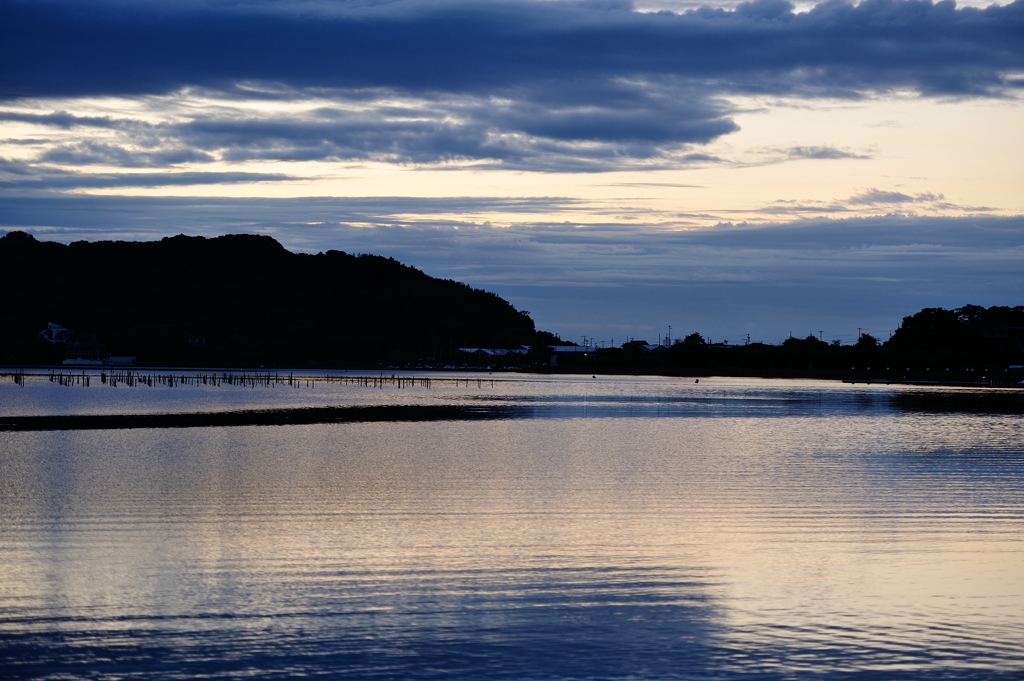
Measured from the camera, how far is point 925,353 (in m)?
150

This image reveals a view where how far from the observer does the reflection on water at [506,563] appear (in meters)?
11.6

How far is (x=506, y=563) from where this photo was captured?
55.2 ft

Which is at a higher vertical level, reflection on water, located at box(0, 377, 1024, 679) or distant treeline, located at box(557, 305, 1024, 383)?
distant treeline, located at box(557, 305, 1024, 383)

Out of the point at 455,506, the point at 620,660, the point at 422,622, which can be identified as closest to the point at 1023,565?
the point at 620,660

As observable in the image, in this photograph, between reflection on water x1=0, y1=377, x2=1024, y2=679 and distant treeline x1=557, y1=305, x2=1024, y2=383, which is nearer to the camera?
reflection on water x1=0, y1=377, x2=1024, y2=679

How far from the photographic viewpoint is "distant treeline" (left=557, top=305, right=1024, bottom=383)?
139125mm

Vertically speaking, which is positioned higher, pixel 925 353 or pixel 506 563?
pixel 925 353

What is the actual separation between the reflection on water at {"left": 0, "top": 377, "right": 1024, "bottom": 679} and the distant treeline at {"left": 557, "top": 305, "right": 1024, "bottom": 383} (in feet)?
368

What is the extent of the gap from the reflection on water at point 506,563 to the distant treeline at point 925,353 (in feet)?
368

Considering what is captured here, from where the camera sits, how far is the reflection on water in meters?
11.6

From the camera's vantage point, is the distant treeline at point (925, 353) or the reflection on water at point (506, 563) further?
the distant treeline at point (925, 353)

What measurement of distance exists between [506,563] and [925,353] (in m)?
146

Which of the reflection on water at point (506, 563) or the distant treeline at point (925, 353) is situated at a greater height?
the distant treeline at point (925, 353)

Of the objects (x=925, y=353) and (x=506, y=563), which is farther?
(x=925, y=353)
